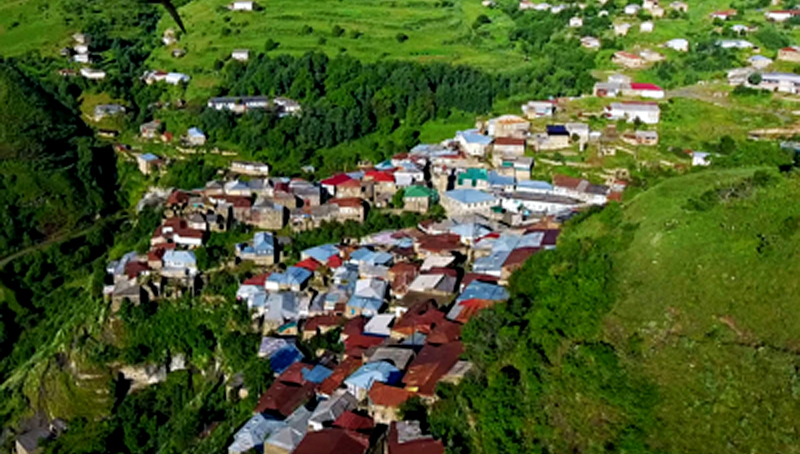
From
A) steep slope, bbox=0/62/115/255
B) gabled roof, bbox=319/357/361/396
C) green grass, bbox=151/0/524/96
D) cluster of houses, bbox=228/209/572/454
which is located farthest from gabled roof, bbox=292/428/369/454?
green grass, bbox=151/0/524/96

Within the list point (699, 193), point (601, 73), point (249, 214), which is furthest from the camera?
point (601, 73)

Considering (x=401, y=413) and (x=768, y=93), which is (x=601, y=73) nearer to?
(x=768, y=93)

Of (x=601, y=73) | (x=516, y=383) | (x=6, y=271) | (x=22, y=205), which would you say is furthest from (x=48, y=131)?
(x=516, y=383)

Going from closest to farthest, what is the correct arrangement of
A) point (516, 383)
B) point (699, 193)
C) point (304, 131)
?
point (516, 383) → point (699, 193) → point (304, 131)

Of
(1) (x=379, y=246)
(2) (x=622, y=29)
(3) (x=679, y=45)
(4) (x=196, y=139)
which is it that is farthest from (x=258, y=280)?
(2) (x=622, y=29)

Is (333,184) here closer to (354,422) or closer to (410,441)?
(354,422)

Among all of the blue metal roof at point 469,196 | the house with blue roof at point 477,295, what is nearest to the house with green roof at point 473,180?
the blue metal roof at point 469,196

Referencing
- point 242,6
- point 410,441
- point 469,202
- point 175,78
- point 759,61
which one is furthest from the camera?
point 242,6

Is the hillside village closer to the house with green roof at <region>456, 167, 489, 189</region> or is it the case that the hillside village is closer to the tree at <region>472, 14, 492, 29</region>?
the house with green roof at <region>456, 167, 489, 189</region>
